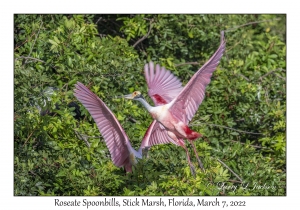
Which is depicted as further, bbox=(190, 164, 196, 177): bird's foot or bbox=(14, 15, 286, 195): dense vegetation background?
bbox=(14, 15, 286, 195): dense vegetation background

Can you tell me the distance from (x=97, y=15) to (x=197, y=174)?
2483 mm

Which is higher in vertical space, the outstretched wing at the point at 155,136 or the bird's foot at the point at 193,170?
the outstretched wing at the point at 155,136

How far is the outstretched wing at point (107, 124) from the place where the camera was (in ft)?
20.6

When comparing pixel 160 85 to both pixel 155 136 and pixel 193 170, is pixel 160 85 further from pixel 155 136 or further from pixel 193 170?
pixel 193 170

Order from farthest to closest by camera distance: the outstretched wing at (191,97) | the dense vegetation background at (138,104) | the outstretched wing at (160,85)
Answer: the outstretched wing at (160,85) < the dense vegetation background at (138,104) < the outstretched wing at (191,97)

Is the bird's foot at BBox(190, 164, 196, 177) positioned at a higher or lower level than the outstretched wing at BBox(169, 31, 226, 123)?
→ lower

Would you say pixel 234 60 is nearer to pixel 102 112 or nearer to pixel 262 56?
pixel 262 56

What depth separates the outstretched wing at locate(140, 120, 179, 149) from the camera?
658 cm

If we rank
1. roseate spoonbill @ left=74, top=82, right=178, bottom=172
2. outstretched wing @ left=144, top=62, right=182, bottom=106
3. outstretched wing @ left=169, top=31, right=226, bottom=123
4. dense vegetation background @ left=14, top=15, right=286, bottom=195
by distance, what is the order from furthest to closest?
outstretched wing @ left=144, top=62, right=182, bottom=106
dense vegetation background @ left=14, top=15, right=286, bottom=195
roseate spoonbill @ left=74, top=82, right=178, bottom=172
outstretched wing @ left=169, top=31, right=226, bottom=123

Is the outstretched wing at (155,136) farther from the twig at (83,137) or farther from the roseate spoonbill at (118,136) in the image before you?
the twig at (83,137)

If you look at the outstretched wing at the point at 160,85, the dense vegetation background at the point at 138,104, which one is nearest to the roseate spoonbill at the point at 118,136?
the dense vegetation background at the point at 138,104

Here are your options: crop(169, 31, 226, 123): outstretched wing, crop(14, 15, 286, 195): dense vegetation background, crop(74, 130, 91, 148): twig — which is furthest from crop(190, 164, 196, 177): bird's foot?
crop(74, 130, 91, 148): twig

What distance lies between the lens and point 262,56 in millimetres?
8461

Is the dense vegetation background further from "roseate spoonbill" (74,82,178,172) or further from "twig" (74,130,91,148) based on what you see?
"roseate spoonbill" (74,82,178,172)
